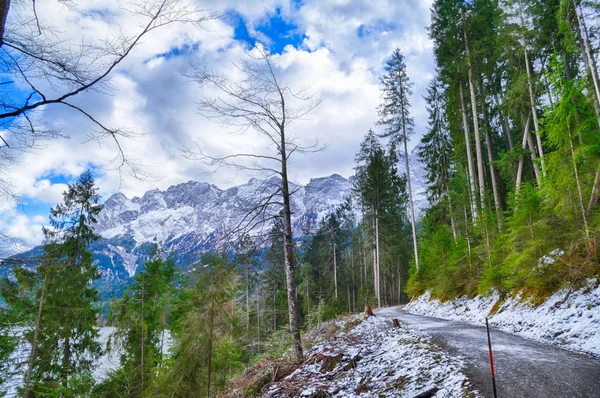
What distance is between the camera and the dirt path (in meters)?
4.14

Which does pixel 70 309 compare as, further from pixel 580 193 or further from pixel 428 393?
pixel 580 193

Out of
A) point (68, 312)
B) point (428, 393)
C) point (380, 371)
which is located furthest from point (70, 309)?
point (428, 393)

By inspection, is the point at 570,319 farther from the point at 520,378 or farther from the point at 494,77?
the point at 494,77

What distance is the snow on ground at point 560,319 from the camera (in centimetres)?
623

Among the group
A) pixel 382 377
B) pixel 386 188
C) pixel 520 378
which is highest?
pixel 386 188

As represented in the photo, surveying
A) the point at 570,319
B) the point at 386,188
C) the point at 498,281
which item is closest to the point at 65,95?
the point at 570,319

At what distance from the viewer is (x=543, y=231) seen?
29.2 ft

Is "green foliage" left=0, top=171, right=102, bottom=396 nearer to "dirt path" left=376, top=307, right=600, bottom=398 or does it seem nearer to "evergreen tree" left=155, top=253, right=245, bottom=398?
"evergreen tree" left=155, top=253, right=245, bottom=398

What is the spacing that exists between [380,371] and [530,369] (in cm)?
248

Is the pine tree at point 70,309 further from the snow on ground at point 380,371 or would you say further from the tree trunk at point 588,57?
the tree trunk at point 588,57

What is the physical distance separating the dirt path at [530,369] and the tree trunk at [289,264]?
380cm

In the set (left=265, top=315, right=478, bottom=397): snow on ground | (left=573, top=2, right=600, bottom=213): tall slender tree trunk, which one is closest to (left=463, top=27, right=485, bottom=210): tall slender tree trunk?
(left=573, top=2, right=600, bottom=213): tall slender tree trunk

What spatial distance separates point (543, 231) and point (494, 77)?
17.2 m

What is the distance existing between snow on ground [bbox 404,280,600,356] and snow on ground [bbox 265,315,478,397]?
Answer: 258 centimetres
